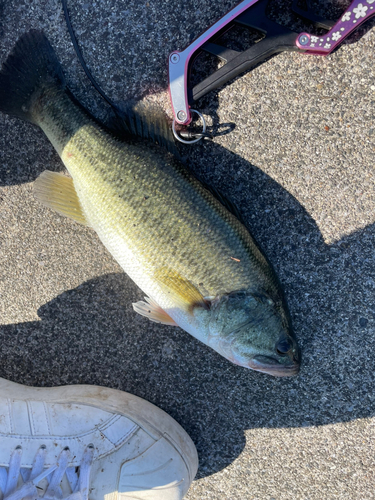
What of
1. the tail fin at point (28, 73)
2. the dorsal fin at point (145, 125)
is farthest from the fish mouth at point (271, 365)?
the tail fin at point (28, 73)

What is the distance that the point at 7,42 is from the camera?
190 cm

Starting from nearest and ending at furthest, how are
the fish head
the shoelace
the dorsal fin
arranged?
the fish head → the dorsal fin → the shoelace

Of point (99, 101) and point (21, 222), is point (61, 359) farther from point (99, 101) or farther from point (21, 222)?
point (99, 101)

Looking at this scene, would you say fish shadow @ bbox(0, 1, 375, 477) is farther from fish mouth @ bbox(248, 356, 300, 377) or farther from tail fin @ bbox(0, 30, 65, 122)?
fish mouth @ bbox(248, 356, 300, 377)

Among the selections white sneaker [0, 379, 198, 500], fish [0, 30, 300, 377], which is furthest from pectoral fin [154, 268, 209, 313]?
white sneaker [0, 379, 198, 500]

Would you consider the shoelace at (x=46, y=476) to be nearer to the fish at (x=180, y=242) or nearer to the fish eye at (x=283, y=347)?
the fish at (x=180, y=242)

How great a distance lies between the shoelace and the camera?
71.6 inches

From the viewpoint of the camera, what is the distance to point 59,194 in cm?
176

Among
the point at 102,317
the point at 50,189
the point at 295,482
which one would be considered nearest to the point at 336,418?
the point at 295,482

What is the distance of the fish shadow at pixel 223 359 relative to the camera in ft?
5.98

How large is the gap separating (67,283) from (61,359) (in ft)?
1.50

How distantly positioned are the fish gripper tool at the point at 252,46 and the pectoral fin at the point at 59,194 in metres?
0.66

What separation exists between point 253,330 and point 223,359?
1.65 ft

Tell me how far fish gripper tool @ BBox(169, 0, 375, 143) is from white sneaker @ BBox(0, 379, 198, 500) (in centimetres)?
162
